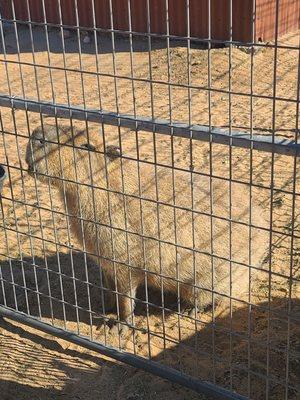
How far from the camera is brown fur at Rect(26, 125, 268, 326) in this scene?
316 centimetres

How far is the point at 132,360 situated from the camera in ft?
10.0

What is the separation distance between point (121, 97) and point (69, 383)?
15.3 feet

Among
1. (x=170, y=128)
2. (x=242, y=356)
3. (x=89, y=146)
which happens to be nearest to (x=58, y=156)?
(x=89, y=146)

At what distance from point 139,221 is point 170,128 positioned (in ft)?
3.25

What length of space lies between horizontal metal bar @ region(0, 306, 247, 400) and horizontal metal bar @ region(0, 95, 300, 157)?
1.17 metres

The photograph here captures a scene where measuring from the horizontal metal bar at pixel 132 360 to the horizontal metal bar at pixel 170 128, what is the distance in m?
1.17

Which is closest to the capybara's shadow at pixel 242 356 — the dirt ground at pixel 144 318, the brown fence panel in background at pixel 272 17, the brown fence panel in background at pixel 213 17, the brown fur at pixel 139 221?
the dirt ground at pixel 144 318

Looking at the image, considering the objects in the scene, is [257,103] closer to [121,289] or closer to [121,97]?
[121,97]

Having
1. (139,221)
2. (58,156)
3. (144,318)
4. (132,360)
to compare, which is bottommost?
(144,318)

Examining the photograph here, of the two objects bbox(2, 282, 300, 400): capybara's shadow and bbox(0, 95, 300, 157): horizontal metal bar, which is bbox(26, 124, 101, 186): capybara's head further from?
bbox(2, 282, 300, 400): capybara's shadow

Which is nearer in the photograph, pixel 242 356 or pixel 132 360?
pixel 132 360

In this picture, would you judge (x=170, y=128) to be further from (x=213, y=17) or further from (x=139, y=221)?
(x=213, y=17)

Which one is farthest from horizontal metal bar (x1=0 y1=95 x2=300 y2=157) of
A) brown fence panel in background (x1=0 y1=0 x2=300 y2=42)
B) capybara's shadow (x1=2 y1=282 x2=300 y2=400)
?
brown fence panel in background (x1=0 y1=0 x2=300 y2=42)

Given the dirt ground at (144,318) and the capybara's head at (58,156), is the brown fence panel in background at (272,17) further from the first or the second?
the capybara's head at (58,156)
